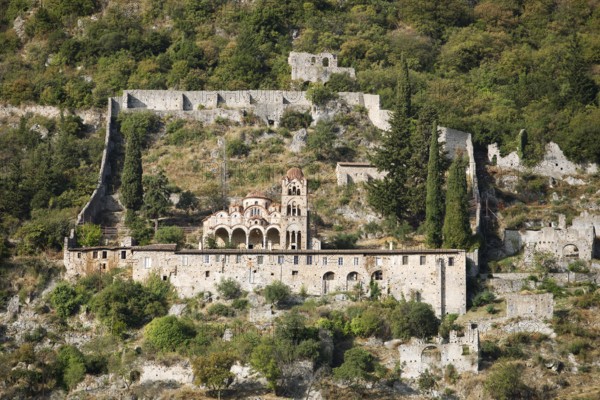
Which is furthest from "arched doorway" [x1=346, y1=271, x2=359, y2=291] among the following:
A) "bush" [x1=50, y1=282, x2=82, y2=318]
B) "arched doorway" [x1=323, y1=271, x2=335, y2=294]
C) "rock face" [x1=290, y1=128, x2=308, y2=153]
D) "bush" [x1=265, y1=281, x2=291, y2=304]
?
"rock face" [x1=290, y1=128, x2=308, y2=153]

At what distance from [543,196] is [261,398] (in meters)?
28.3

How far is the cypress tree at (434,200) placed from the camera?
8006cm

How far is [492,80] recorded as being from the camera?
107625mm

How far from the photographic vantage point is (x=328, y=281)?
78062mm

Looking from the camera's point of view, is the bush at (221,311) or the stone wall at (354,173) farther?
the stone wall at (354,173)

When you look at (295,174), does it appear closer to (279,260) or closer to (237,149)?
(279,260)

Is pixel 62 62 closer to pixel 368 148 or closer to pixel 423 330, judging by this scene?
pixel 368 148

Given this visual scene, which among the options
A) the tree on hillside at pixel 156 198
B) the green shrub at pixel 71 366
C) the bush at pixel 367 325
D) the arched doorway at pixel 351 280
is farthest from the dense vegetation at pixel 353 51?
the green shrub at pixel 71 366

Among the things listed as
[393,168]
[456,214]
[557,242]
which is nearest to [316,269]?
[456,214]

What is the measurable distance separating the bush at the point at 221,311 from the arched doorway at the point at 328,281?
18.0 ft

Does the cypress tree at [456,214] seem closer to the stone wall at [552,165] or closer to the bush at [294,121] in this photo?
the stone wall at [552,165]

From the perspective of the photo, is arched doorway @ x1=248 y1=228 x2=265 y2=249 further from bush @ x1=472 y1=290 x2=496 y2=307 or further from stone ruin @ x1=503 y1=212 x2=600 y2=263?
stone ruin @ x1=503 y1=212 x2=600 y2=263

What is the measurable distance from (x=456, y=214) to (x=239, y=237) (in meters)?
12.8

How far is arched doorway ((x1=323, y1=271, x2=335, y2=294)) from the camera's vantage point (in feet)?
256
